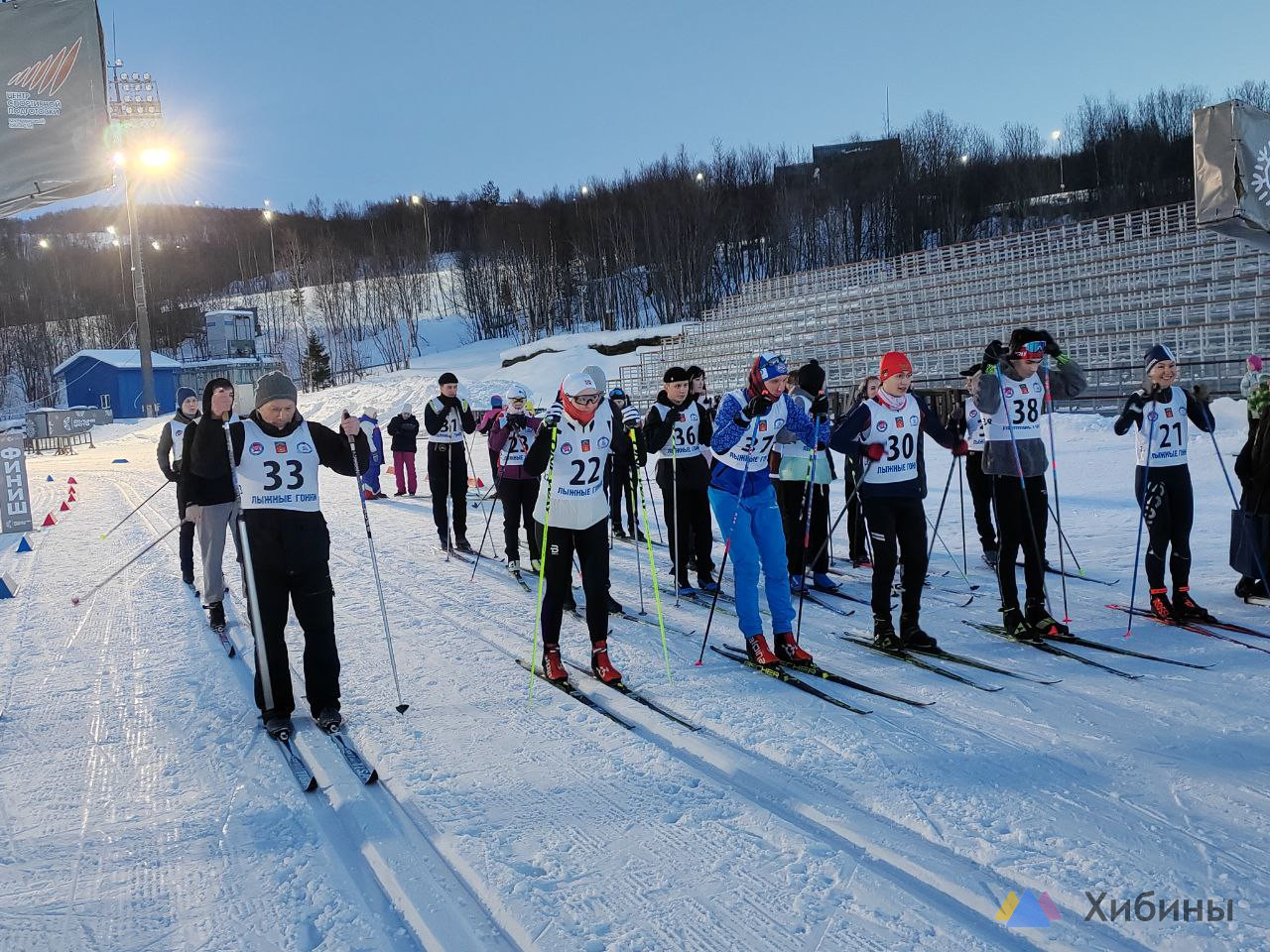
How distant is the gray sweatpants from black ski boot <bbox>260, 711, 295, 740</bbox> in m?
2.54

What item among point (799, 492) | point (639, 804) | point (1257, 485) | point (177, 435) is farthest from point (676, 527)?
point (177, 435)

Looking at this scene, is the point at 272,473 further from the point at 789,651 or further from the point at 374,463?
the point at 374,463

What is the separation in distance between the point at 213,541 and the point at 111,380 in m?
55.3

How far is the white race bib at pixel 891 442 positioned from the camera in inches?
219

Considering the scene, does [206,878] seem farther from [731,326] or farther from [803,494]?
[731,326]

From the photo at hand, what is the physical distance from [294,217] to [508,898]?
9496cm

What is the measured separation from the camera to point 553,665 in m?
5.23

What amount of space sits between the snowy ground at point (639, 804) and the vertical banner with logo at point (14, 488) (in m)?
7.99

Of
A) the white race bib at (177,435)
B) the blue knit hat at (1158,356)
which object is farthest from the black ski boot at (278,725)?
→ the blue knit hat at (1158,356)

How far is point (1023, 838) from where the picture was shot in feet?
10.3

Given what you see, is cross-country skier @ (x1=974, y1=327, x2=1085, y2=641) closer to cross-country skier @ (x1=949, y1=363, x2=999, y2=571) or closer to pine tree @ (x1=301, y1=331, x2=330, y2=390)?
cross-country skier @ (x1=949, y1=363, x2=999, y2=571)

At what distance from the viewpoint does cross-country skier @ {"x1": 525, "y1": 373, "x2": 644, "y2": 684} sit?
518cm

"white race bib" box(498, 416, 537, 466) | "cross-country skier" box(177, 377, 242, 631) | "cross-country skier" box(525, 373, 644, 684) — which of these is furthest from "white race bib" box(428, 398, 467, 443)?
"cross-country skier" box(525, 373, 644, 684)

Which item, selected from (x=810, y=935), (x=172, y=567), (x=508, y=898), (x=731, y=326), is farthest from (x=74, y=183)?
(x=731, y=326)
